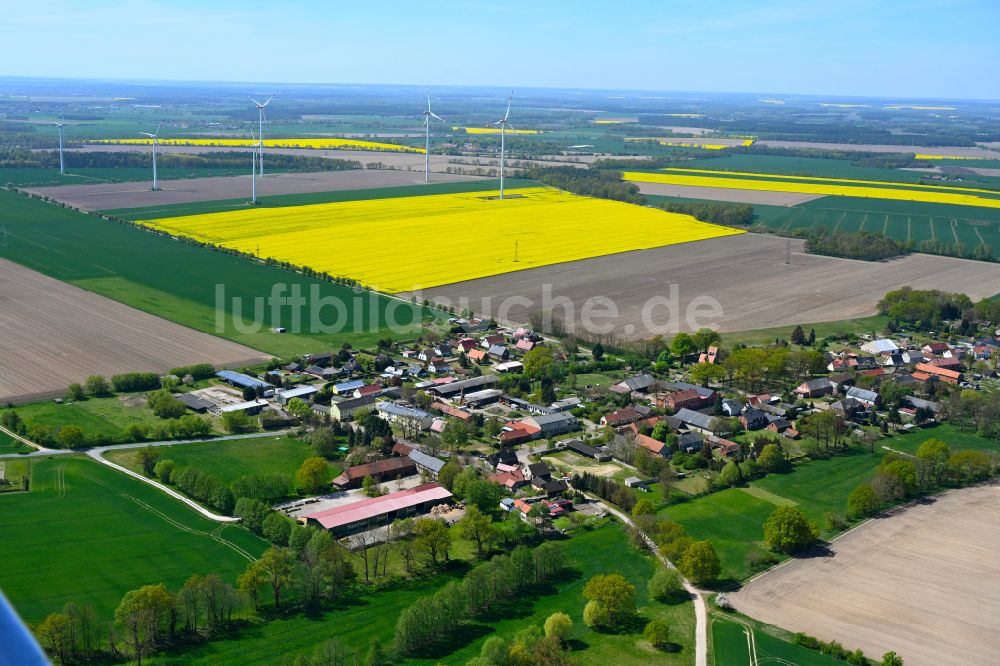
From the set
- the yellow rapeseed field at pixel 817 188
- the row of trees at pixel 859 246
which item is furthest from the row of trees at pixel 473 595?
the yellow rapeseed field at pixel 817 188

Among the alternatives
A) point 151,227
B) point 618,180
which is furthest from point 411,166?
point 151,227

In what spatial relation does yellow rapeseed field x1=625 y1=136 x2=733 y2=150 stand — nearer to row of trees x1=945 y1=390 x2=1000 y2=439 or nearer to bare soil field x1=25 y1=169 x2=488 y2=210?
bare soil field x1=25 y1=169 x2=488 y2=210

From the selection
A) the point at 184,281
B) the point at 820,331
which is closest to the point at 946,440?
the point at 820,331

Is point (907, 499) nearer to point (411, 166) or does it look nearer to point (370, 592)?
point (370, 592)

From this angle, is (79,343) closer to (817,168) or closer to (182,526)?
(182,526)

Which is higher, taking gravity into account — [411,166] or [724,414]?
[411,166]

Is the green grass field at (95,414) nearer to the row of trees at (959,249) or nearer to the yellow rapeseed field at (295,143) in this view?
the row of trees at (959,249)
